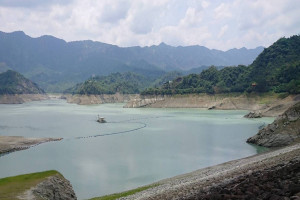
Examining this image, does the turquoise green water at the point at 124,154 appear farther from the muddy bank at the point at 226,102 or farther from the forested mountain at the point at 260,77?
the forested mountain at the point at 260,77

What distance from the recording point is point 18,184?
18.0 metres

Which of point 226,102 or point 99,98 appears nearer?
point 226,102

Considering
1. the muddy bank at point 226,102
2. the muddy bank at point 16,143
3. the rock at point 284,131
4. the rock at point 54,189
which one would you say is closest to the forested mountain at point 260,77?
the muddy bank at point 226,102

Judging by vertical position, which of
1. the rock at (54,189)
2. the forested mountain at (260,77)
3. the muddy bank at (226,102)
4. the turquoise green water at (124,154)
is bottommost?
the turquoise green water at (124,154)

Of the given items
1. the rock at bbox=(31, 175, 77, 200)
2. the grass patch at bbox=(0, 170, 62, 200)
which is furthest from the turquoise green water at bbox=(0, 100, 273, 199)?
the grass patch at bbox=(0, 170, 62, 200)

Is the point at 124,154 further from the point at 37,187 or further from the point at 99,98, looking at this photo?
the point at 99,98

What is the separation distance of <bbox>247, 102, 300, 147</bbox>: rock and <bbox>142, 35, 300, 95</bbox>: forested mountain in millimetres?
43473

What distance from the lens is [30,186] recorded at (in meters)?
17.5

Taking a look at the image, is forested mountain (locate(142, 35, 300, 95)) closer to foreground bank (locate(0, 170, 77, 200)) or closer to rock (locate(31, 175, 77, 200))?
rock (locate(31, 175, 77, 200))

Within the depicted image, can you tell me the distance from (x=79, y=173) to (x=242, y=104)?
257ft

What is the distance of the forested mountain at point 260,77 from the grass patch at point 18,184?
2819 inches

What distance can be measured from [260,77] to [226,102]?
41.2 ft

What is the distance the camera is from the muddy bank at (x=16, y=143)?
43.8m

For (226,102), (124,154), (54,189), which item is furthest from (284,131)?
(226,102)
